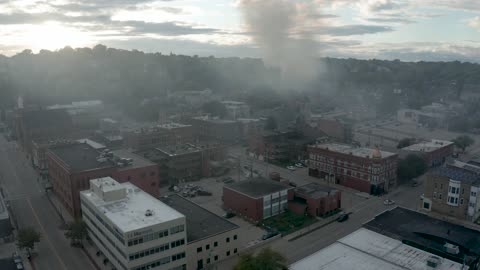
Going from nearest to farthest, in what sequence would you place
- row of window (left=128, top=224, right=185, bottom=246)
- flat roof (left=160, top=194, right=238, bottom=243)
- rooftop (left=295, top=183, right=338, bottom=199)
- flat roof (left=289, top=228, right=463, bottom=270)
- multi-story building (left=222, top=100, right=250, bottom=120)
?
flat roof (left=289, top=228, right=463, bottom=270) < row of window (left=128, top=224, right=185, bottom=246) < flat roof (left=160, top=194, right=238, bottom=243) < rooftop (left=295, top=183, right=338, bottom=199) < multi-story building (left=222, top=100, right=250, bottom=120)

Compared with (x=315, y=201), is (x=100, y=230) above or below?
above

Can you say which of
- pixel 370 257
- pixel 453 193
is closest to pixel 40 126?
pixel 370 257

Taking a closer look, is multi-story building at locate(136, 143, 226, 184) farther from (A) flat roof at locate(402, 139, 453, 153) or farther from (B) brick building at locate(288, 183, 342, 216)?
(A) flat roof at locate(402, 139, 453, 153)

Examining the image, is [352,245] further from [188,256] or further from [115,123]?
[115,123]

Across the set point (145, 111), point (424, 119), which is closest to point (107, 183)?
point (145, 111)

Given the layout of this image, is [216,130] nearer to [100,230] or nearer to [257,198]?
[257,198]

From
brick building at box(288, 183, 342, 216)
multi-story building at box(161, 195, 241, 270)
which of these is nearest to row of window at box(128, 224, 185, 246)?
multi-story building at box(161, 195, 241, 270)
